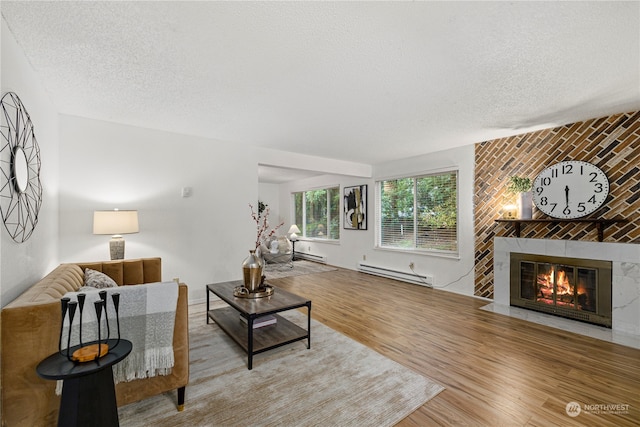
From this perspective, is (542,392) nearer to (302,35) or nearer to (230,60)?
(302,35)

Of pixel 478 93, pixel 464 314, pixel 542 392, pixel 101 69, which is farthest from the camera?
pixel 464 314

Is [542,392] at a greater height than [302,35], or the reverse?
[302,35]

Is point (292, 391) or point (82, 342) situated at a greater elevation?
point (82, 342)

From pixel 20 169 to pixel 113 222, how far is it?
1.31m

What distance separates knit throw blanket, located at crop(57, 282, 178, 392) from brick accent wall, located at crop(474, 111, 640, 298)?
13.9ft

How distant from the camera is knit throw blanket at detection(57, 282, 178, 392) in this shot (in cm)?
158

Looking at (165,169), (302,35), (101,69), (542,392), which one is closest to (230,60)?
(302,35)

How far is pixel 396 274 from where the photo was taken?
5473 millimetres

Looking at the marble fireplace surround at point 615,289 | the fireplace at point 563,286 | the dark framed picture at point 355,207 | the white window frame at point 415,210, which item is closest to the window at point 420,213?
the white window frame at point 415,210

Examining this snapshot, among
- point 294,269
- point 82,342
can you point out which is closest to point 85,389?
point 82,342

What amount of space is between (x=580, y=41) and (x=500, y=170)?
2517mm

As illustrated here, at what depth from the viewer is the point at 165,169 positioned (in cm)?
381

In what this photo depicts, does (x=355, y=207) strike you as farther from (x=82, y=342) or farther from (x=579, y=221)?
(x=82, y=342)

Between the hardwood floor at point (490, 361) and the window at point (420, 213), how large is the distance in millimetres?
1208
